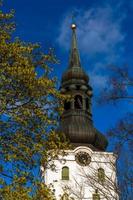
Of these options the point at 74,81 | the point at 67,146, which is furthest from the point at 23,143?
the point at 74,81

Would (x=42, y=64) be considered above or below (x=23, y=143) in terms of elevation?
above

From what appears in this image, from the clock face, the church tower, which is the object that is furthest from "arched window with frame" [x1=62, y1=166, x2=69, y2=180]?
the clock face

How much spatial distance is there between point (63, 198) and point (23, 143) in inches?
88.4

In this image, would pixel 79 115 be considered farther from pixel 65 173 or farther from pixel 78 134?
pixel 65 173

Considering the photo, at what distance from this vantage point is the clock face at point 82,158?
56537 mm

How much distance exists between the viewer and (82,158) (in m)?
57.3

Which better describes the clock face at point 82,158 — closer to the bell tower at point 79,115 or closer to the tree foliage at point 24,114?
the bell tower at point 79,115

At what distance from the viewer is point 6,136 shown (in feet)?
54.3

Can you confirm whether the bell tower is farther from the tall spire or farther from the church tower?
the tall spire

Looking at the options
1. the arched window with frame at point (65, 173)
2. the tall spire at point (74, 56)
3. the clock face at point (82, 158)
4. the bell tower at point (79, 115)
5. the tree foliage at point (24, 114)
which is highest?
the tall spire at point (74, 56)

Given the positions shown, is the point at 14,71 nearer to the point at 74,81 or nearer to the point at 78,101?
the point at 78,101

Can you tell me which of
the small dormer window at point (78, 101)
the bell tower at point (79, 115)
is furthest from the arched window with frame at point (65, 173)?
the small dormer window at point (78, 101)

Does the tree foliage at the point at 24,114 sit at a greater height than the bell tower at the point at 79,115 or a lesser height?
lesser

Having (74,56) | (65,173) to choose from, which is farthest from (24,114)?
(74,56)
